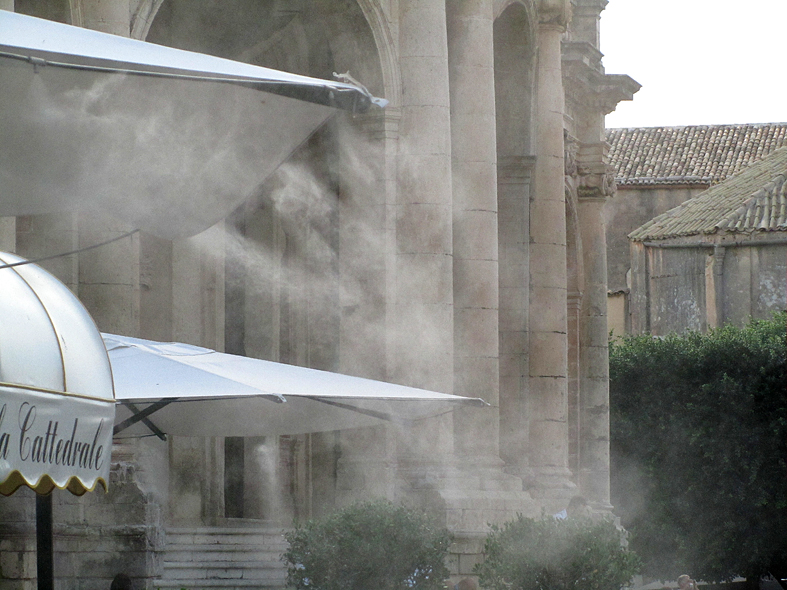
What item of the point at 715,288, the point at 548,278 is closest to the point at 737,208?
the point at 715,288

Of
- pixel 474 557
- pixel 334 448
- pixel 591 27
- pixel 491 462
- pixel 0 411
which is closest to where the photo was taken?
pixel 0 411

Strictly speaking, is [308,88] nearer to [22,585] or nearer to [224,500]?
[22,585]

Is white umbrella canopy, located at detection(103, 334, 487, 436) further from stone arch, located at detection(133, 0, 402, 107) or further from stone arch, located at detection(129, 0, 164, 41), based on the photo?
→ stone arch, located at detection(133, 0, 402, 107)

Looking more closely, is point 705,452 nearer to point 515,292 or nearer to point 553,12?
point 515,292

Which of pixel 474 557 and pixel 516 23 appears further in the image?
pixel 516 23

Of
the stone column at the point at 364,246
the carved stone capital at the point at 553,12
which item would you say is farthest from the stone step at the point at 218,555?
the carved stone capital at the point at 553,12

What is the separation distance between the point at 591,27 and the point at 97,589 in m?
16.8

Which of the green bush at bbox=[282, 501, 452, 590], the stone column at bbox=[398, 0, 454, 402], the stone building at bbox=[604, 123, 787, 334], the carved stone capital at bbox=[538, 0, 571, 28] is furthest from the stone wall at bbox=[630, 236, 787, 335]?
the green bush at bbox=[282, 501, 452, 590]

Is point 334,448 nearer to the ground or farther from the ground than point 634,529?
farther from the ground

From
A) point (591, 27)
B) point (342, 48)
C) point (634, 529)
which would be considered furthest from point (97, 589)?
point (634, 529)

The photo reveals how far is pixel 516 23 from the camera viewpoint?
20.0m

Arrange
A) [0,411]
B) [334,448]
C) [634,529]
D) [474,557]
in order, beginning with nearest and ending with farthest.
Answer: [0,411] < [474,557] < [334,448] < [634,529]

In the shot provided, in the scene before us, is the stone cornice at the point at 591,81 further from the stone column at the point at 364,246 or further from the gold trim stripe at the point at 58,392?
the gold trim stripe at the point at 58,392

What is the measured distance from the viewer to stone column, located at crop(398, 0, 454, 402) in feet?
50.3
